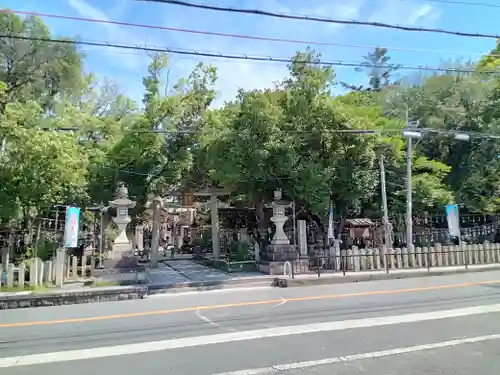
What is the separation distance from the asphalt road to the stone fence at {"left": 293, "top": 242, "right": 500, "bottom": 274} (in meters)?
4.47

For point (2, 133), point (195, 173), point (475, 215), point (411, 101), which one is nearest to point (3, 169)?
point (2, 133)

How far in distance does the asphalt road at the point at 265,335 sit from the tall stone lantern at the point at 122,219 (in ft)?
22.4

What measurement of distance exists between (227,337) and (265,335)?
0.66 m

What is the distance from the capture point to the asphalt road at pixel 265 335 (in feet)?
17.5

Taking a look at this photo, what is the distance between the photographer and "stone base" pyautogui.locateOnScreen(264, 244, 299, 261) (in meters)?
16.3

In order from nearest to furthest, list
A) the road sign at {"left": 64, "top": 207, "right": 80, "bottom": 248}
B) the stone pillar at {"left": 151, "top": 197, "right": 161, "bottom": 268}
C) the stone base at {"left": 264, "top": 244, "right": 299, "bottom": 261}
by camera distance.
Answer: the road sign at {"left": 64, "top": 207, "right": 80, "bottom": 248} → the stone base at {"left": 264, "top": 244, "right": 299, "bottom": 261} → the stone pillar at {"left": 151, "top": 197, "right": 161, "bottom": 268}

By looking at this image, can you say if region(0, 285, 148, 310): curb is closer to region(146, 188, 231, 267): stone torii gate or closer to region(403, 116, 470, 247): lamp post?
region(146, 188, 231, 267): stone torii gate

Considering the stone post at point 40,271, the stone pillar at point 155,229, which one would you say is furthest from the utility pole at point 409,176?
the stone post at point 40,271

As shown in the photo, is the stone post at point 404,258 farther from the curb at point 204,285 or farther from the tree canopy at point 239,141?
the curb at point 204,285

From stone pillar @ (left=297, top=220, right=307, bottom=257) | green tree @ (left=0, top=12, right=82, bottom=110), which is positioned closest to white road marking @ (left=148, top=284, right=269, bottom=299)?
stone pillar @ (left=297, top=220, right=307, bottom=257)

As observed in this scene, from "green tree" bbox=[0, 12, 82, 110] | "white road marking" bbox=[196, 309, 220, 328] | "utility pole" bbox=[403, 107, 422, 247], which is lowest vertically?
"white road marking" bbox=[196, 309, 220, 328]

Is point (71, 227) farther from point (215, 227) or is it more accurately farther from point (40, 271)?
point (215, 227)

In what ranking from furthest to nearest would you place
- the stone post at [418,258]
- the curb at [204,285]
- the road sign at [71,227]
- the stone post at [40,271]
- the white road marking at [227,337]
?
the stone post at [418,258] < the curb at [204,285] < the road sign at [71,227] < the stone post at [40,271] < the white road marking at [227,337]

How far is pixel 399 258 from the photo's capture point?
1639 centimetres
